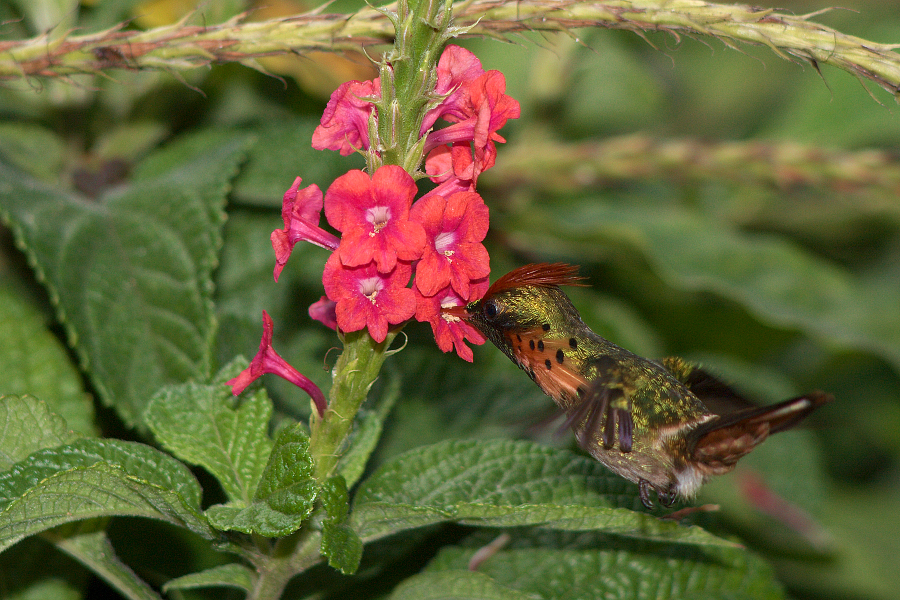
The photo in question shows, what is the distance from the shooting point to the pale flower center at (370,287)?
85 cm

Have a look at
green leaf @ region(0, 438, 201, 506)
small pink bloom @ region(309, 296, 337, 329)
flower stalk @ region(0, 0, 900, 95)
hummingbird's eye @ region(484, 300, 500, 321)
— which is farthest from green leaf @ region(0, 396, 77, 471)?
hummingbird's eye @ region(484, 300, 500, 321)

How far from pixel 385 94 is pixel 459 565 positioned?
0.73 m

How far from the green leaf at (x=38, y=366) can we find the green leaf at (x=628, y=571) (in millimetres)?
635

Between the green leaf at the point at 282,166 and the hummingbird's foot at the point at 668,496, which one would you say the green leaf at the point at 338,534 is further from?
the green leaf at the point at 282,166

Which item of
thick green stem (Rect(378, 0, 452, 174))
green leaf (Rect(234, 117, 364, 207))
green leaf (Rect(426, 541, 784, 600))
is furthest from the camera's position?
green leaf (Rect(234, 117, 364, 207))

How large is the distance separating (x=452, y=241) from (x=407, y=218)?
75 mm

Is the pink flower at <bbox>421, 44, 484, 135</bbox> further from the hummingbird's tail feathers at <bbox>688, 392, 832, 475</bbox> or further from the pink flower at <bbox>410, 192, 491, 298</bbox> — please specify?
the hummingbird's tail feathers at <bbox>688, 392, 832, 475</bbox>

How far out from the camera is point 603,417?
904 mm

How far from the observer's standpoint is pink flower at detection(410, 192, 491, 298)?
33.2 inches

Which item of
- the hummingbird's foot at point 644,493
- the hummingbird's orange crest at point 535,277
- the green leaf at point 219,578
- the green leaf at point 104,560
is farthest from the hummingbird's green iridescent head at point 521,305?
the green leaf at point 104,560

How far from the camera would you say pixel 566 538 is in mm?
1206

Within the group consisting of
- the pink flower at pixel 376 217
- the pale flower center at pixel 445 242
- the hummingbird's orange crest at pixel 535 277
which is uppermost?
the pink flower at pixel 376 217

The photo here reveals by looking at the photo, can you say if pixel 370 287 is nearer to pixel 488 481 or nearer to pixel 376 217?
pixel 376 217

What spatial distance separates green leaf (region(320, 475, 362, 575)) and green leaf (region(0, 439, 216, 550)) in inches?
6.2
